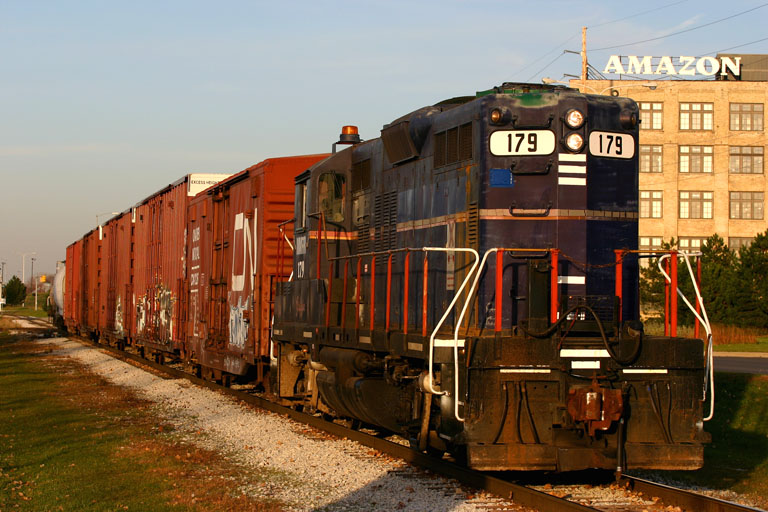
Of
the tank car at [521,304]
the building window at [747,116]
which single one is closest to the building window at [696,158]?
the building window at [747,116]

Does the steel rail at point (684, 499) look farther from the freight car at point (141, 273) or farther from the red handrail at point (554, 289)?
the freight car at point (141, 273)

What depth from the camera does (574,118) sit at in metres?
8.47

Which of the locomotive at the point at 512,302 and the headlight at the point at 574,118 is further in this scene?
the headlight at the point at 574,118

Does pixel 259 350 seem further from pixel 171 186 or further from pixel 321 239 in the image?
pixel 171 186

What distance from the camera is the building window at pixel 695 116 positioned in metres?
56.0

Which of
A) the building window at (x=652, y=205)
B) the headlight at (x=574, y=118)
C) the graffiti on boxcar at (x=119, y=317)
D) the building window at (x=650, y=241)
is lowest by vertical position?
the graffiti on boxcar at (x=119, y=317)

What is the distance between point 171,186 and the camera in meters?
22.2

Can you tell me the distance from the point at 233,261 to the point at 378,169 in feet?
21.0

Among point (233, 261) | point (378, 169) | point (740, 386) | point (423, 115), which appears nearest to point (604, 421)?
point (423, 115)

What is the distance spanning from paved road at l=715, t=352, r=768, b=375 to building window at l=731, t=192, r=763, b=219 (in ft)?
97.7

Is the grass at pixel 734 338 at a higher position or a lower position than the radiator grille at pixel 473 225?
lower

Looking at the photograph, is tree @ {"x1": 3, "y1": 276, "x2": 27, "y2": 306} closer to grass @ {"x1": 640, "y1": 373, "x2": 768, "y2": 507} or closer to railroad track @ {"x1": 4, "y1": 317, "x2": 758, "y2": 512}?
grass @ {"x1": 640, "y1": 373, "x2": 768, "y2": 507}

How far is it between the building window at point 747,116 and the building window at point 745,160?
1363mm

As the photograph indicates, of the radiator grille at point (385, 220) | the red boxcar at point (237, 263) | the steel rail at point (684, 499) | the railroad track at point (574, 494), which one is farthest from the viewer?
the red boxcar at point (237, 263)
